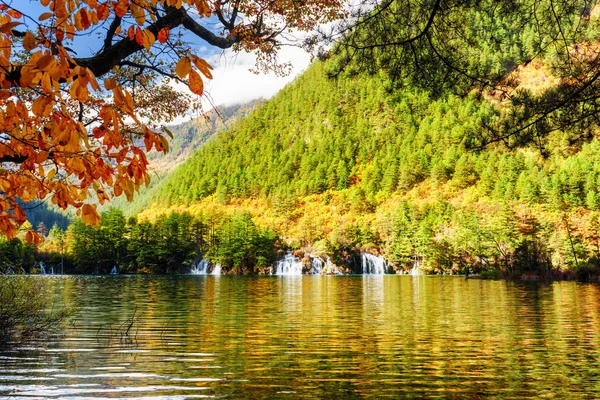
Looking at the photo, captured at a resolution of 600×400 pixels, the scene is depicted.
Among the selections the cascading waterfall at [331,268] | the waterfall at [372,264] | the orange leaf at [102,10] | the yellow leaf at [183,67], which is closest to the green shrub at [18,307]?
the orange leaf at [102,10]

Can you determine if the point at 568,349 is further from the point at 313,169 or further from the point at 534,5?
the point at 313,169

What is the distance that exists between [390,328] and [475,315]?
20.6 ft

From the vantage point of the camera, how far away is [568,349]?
43.7 ft

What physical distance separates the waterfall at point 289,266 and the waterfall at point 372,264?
14.7 m

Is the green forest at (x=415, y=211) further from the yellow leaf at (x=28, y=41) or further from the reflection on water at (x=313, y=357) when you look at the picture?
the yellow leaf at (x=28, y=41)

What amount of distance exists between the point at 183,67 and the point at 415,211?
117 metres

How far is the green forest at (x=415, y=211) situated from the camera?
10.3 m

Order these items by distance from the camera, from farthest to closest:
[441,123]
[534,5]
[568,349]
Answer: [441,123]
[568,349]
[534,5]

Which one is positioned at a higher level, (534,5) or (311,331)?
(534,5)

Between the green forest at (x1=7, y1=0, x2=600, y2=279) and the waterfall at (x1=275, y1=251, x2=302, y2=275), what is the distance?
2764 mm

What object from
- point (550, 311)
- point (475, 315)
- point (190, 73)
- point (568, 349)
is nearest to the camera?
point (190, 73)

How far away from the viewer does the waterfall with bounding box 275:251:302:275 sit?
107m

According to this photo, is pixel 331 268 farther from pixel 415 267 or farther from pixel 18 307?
pixel 18 307

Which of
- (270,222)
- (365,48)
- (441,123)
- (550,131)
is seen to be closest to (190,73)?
(365,48)
